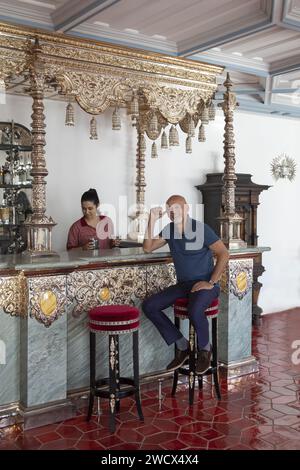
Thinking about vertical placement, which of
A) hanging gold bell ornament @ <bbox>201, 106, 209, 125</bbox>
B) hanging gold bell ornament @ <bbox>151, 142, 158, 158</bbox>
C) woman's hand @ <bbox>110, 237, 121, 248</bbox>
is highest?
hanging gold bell ornament @ <bbox>201, 106, 209, 125</bbox>

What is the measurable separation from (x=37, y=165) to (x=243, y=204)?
376 cm

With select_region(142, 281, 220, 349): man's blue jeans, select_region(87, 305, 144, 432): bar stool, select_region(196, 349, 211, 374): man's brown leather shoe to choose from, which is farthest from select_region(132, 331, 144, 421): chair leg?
select_region(196, 349, 211, 374): man's brown leather shoe

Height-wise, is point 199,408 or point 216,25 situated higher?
point 216,25

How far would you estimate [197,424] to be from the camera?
3703 mm

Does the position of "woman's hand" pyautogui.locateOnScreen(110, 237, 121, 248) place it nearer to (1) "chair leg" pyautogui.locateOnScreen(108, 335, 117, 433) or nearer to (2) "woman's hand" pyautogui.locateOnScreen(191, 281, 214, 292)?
(2) "woman's hand" pyautogui.locateOnScreen(191, 281, 214, 292)

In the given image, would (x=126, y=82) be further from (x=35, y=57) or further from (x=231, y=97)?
(x=231, y=97)

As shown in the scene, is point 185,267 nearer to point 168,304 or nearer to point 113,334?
point 168,304

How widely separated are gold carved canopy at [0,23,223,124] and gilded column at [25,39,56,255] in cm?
1

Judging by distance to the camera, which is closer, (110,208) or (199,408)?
(199,408)

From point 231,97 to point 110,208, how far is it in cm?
213

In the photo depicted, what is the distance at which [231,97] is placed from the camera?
4.99 m

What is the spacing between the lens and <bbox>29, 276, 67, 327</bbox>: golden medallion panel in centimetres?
367

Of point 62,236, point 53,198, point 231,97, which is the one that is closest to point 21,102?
point 53,198

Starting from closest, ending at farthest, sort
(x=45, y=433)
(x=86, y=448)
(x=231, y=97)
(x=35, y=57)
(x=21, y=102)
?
1. (x=86, y=448)
2. (x=45, y=433)
3. (x=35, y=57)
4. (x=231, y=97)
5. (x=21, y=102)
